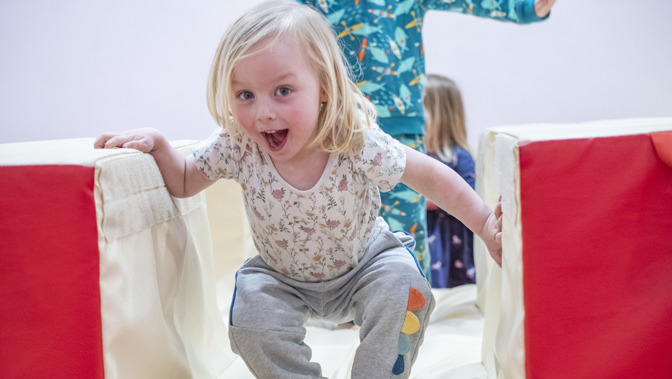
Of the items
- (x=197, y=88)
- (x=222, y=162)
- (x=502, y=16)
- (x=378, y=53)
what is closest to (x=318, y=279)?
(x=222, y=162)

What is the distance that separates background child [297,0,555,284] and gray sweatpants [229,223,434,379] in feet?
1.55

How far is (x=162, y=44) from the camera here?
217 centimetres

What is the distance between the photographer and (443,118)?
2.04m

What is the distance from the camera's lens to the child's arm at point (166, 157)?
891mm

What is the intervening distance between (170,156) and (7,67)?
1.59 metres

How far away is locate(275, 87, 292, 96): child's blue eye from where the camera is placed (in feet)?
2.80

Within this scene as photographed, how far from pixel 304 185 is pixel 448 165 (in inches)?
44.5

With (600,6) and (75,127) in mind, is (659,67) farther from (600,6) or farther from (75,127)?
(75,127)

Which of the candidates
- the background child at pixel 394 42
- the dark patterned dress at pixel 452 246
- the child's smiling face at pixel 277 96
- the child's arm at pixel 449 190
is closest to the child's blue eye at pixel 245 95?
the child's smiling face at pixel 277 96

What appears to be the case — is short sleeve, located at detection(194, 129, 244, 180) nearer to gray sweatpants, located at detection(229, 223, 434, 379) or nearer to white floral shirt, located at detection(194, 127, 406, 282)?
white floral shirt, located at detection(194, 127, 406, 282)

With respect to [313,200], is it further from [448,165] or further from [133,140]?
[448,165]

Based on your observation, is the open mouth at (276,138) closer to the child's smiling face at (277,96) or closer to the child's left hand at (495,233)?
the child's smiling face at (277,96)

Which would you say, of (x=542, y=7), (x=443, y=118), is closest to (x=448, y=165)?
(x=443, y=118)

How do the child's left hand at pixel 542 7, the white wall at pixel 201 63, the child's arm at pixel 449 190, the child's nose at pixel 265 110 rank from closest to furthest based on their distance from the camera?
the child's nose at pixel 265 110 < the child's arm at pixel 449 190 < the child's left hand at pixel 542 7 < the white wall at pixel 201 63
